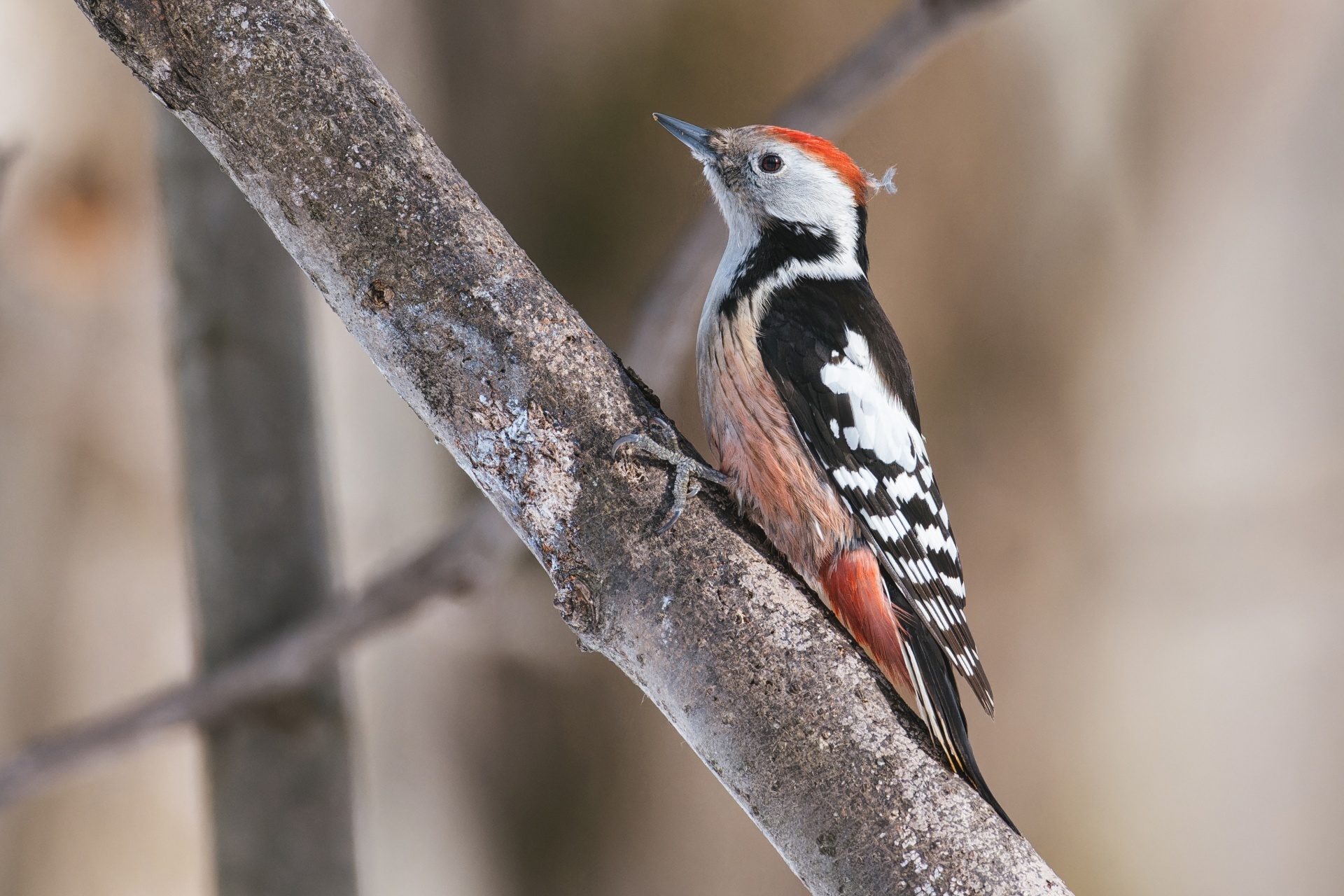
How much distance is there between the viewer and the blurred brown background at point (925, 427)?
196cm

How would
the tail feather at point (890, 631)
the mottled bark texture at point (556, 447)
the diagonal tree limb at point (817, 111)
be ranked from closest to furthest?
the mottled bark texture at point (556, 447), the tail feather at point (890, 631), the diagonal tree limb at point (817, 111)

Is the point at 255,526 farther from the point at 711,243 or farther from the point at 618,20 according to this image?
the point at 618,20

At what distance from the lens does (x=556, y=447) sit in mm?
650

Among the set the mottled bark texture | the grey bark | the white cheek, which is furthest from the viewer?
the grey bark

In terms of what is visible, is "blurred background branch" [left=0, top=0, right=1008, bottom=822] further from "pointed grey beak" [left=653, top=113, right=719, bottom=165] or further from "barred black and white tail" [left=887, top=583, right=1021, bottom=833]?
"barred black and white tail" [left=887, top=583, right=1021, bottom=833]

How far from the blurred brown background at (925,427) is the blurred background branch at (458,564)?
0.37 meters

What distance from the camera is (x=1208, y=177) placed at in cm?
209

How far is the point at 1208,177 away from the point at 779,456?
1.71 meters

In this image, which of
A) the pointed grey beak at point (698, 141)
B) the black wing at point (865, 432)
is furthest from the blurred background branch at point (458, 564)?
the black wing at point (865, 432)

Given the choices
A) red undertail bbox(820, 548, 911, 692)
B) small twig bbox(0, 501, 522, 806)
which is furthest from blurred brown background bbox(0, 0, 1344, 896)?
red undertail bbox(820, 548, 911, 692)

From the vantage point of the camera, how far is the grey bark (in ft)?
5.35

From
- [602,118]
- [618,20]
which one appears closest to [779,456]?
[602,118]

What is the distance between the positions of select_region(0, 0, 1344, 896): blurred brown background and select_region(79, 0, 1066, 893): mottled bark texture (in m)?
1.29

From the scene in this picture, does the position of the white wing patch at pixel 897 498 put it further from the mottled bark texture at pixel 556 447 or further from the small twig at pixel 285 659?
the small twig at pixel 285 659
